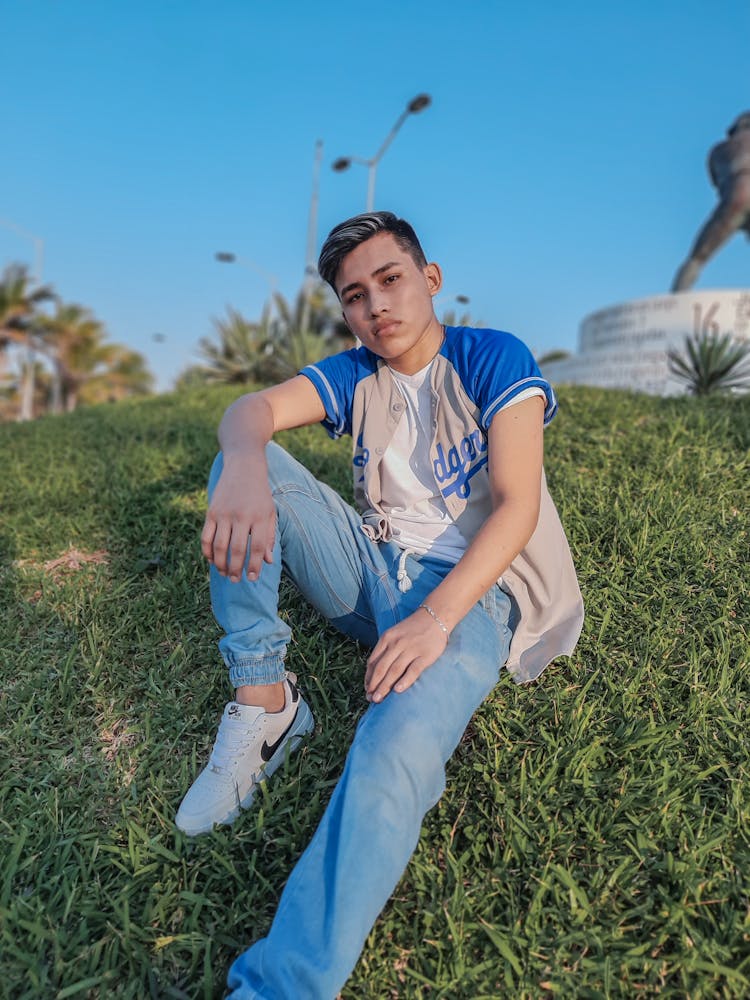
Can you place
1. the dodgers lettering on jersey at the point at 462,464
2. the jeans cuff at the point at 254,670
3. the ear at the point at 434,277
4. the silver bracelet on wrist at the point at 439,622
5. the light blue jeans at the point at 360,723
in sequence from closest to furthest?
the light blue jeans at the point at 360,723
the silver bracelet on wrist at the point at 439,622
the jeans cuff at the point at 254,670
the dodgers lettering on jersey at the point at 462,464
the ear at the point at 434,277

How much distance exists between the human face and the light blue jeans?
0.52 meters

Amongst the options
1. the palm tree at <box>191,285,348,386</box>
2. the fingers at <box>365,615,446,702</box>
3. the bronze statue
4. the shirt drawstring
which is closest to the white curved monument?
the bronze statue

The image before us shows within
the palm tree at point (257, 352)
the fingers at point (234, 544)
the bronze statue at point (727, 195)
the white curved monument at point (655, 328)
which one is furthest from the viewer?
the bronze statue at point (727, 195)

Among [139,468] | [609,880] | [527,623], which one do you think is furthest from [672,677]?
[139,468]

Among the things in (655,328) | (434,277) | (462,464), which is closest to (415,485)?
(462,464)

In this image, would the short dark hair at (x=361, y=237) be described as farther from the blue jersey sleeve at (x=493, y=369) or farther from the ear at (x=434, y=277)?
the blue jersey sleeve at (x=493, y=369)

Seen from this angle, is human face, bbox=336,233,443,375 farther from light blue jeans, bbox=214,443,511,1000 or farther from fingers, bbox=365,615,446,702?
fingers, bbox=365,615,446,702

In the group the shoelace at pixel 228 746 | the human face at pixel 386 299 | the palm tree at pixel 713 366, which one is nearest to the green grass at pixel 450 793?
the shoelace at pixel 228 746

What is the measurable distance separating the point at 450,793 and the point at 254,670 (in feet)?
2.25

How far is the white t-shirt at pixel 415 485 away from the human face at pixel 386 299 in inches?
5.3

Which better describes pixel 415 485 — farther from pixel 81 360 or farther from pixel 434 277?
pixel 81 360

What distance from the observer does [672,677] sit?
249 cm

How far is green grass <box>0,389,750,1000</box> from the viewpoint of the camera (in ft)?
5.59

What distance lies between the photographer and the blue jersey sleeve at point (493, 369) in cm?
219
